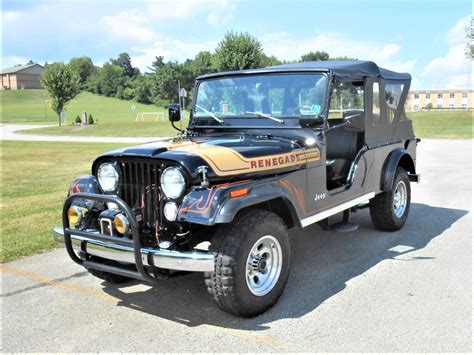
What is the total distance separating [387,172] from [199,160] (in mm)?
3086

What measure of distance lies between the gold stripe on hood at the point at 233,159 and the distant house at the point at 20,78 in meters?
137

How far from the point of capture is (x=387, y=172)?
569cm

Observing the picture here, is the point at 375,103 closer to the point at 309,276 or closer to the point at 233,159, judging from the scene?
the point at 309,276

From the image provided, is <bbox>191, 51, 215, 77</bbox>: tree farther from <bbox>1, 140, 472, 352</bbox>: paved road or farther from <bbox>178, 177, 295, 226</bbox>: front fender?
<bbox>178, 177, 295, 226</bbox>: front fender

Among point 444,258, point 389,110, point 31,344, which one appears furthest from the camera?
point 389,110

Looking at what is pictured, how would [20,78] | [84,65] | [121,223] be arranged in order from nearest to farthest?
[121,223]
[20,78]
[84,65]

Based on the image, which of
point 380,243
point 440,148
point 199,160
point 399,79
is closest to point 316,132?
point 199,160

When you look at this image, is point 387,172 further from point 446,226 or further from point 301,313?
point 301,313

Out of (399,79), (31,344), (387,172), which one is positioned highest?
(399,79)

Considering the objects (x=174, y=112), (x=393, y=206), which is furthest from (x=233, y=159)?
(x=393, y=206)

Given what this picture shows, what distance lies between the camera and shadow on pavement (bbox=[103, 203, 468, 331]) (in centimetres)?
370

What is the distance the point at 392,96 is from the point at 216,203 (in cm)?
364

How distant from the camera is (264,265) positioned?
3783 mm

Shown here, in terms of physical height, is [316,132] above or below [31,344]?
above
